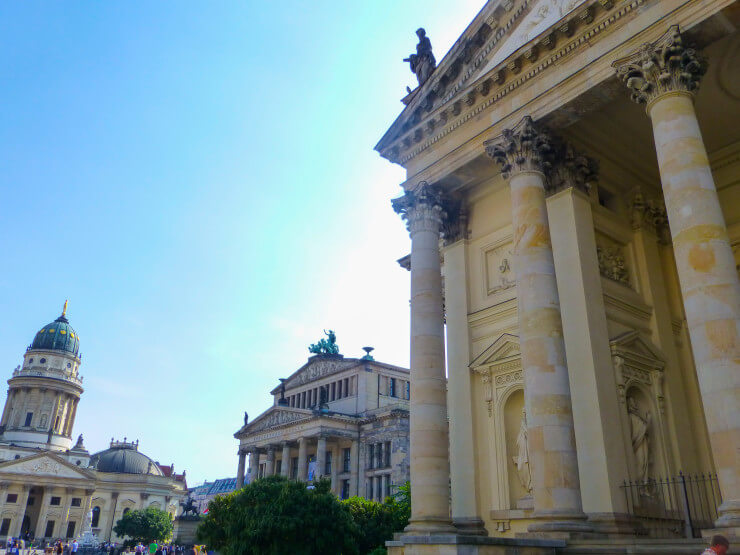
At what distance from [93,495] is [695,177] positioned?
393 ft

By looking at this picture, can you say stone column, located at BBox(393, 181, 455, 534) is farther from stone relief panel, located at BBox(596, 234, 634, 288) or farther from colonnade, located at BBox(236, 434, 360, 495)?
colonnade, located at BBox(236, 434, 360, 495)

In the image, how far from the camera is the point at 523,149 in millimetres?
15773

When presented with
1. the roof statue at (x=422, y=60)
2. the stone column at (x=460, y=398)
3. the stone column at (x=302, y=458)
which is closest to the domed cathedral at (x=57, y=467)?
the stone column at (x=302, y=458)

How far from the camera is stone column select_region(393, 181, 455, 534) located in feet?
49.6

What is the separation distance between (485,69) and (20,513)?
108 metres

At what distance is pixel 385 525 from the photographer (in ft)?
101

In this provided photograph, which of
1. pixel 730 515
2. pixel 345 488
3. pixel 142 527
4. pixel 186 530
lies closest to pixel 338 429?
pixel 345 488

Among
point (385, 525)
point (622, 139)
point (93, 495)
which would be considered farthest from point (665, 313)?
point (93, 495)

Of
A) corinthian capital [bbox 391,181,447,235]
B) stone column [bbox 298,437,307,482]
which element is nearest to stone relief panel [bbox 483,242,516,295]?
corinthian capital [bbox 391,181,447,235]

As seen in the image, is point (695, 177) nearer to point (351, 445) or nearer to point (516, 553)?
point (516, 553)

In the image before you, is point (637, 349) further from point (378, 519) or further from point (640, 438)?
point (378, 519)

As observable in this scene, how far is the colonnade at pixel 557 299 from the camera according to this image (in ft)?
34.4

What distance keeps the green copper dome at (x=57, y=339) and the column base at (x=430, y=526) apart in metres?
115

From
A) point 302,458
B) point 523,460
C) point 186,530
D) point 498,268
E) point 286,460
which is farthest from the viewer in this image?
point 286,460
